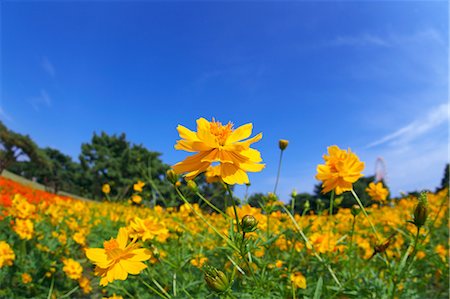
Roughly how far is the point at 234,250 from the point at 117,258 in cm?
33

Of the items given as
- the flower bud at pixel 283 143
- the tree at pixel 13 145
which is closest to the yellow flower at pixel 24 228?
the flower bud at pixel 283 143

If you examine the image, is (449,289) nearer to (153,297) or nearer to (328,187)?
(328,187)

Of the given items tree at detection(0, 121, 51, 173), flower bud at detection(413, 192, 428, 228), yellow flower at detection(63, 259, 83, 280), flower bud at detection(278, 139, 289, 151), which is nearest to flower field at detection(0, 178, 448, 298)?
yellow flower at detection(63, 259, 83, 280)

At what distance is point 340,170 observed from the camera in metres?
1.12

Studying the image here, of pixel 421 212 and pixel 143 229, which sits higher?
pixel 421 212

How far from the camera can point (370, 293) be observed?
1.07m

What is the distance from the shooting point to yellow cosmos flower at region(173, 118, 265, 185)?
0.71 meters

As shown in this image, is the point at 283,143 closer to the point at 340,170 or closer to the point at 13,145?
the point at 340,170

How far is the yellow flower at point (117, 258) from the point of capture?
797 mm

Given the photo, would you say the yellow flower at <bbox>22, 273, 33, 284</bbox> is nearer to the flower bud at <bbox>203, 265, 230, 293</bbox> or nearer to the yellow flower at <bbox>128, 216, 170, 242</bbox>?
the yellow flower at <bbox>128, 216, 170, 242</bbox>

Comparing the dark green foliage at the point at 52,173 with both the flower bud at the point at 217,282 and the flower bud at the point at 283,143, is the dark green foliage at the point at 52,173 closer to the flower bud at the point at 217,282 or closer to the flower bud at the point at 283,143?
the flower bud at the point at 283,143

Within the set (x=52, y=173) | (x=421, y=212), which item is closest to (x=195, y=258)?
(x=421, y=212)

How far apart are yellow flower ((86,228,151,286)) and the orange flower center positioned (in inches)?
14.0

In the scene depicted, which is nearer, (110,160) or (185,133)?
(185,133)
